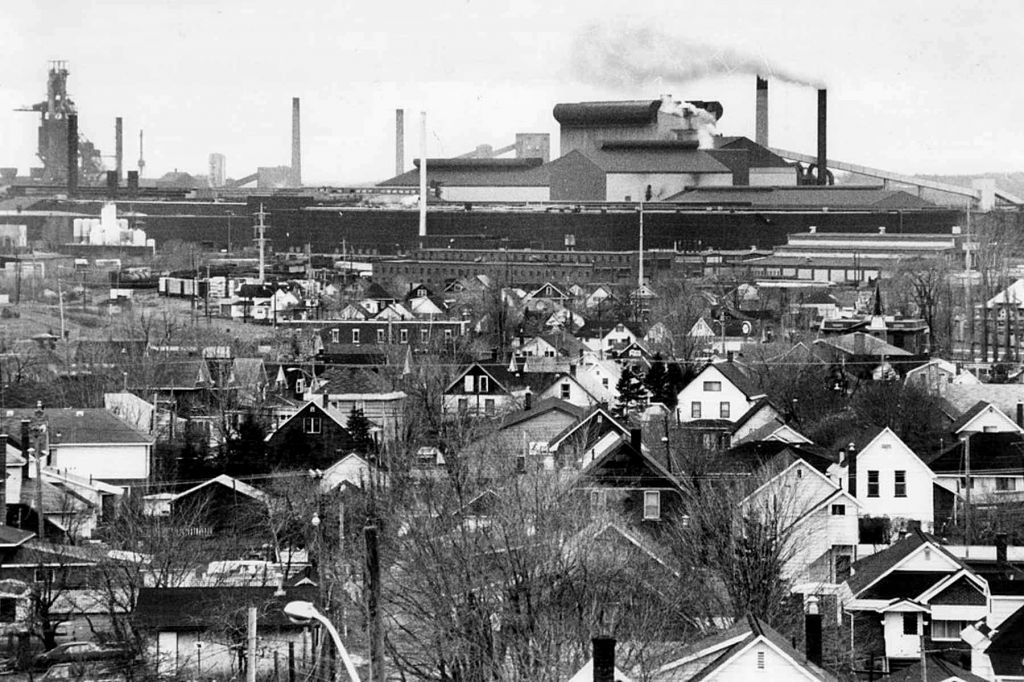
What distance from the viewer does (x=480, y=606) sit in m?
14.8

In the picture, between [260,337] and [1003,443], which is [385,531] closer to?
[1003,443]

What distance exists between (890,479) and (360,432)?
731cm

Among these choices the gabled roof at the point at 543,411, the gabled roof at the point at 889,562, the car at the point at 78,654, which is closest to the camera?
the car at the point at 78,654

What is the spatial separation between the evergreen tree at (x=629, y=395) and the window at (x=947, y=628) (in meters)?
14.7

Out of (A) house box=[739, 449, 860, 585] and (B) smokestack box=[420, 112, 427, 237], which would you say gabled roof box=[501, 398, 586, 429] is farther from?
(B) smokestack box=[420, 112, 427, 237]

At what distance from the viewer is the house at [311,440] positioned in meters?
28.3

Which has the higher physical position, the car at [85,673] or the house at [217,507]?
the house at [217,507]

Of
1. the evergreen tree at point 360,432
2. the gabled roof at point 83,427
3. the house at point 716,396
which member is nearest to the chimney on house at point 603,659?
the evergreen tree at point 360,432

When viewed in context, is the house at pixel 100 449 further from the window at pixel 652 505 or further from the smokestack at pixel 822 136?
the smokestack at pixel 822 136

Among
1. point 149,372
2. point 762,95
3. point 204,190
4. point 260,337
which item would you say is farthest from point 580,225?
point 149,372

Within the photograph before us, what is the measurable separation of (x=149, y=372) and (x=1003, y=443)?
14.4m

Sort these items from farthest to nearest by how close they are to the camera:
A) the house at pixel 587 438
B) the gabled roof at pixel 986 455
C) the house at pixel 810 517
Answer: the gabled roof at pixel 986 455 → the house at pixel 587 438 → the house at pixel 810 517

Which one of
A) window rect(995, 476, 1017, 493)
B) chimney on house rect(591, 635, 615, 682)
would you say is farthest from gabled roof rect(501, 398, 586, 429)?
chimney on house rect(591, 635, 615, 682)

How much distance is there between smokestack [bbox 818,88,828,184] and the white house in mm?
82149
